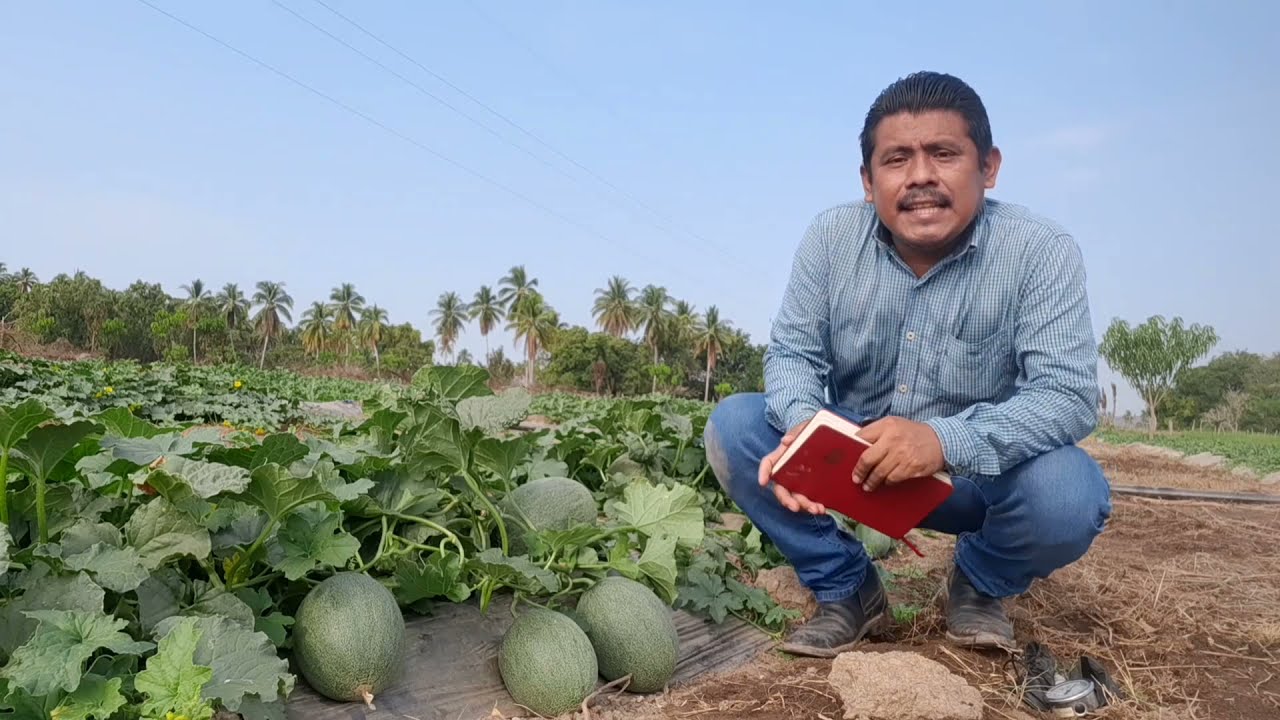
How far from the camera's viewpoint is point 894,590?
392 centimetres

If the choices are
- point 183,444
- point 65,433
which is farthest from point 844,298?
point 65,433

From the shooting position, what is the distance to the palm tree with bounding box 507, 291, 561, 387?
59.2 metres

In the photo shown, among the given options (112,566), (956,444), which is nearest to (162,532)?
(112,566)

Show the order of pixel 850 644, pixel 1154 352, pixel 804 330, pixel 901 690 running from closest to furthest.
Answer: pixel 901 690
pixel 850 644
pixel 804 330
pixel 1154 352

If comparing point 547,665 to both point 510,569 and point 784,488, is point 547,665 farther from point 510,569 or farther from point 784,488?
point 784,488

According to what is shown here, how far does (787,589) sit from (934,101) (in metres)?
1.92

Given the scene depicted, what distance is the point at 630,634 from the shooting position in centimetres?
262

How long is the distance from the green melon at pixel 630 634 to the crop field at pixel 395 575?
0.03 meters

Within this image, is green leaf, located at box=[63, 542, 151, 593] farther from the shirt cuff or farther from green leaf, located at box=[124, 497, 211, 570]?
the shirt cuff

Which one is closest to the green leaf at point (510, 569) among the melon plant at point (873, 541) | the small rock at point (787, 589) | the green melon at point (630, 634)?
the green melon at point (630, 634)

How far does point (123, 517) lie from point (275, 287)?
2640 inches

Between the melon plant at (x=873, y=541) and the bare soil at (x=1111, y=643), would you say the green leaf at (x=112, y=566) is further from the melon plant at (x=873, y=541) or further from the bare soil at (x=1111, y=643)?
the melon plant at (x=873, y=541)

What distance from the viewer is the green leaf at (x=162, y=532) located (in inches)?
81.7

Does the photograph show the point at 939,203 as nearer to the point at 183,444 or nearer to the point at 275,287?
the point at 183,444
